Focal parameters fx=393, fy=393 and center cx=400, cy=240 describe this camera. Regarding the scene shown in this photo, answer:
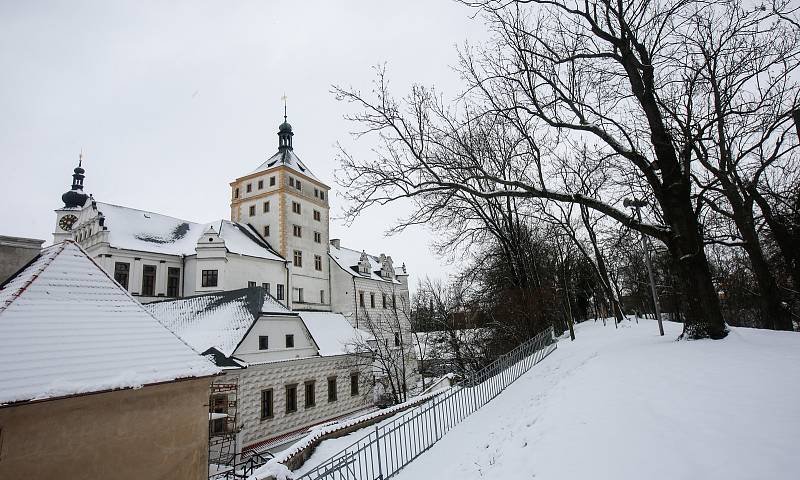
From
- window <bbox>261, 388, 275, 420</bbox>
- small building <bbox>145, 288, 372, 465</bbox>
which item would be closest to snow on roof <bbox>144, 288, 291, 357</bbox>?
small building <bbox>145, 288, 372, 465</bbox>

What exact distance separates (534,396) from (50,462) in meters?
10.3

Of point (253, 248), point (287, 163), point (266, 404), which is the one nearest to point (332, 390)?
point (266, 404)

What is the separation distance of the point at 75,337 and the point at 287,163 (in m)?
37.3

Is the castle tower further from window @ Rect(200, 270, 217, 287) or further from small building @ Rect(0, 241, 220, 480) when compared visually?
small building @ Rect(0, 241, 220, 480)

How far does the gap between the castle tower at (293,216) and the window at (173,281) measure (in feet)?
31.8

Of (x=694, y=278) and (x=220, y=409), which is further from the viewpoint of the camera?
(x=220, y=409)

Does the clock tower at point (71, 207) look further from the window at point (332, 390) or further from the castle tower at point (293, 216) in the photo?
the window at point (332, 390)

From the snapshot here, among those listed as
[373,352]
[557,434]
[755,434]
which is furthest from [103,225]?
[755,434]

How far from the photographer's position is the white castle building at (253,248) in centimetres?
3036

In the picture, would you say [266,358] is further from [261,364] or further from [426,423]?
[426,423]

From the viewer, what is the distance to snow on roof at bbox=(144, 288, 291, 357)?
21.0m

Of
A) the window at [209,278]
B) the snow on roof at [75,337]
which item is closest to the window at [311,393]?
the window at [209,278]

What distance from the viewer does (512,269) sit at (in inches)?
985

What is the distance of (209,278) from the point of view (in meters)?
31.5
